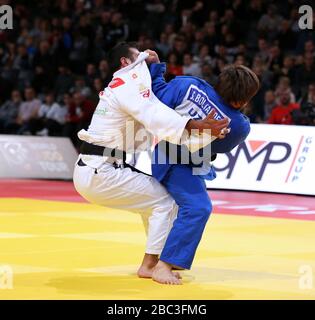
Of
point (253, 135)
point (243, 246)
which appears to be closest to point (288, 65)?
point (253, 135)

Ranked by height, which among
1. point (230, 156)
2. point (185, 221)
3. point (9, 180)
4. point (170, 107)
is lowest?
point (9, 180)

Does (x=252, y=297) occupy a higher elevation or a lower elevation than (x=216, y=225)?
higher

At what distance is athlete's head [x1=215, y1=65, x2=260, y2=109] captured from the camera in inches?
281

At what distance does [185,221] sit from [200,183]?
0.37m

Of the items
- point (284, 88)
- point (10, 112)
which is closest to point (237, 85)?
point (284, 88)

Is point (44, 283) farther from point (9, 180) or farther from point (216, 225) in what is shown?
point (9, 180)

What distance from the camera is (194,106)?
283 inches

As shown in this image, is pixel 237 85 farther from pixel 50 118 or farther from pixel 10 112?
pixel 10 112

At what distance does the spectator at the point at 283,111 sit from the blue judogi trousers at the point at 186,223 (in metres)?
10.1

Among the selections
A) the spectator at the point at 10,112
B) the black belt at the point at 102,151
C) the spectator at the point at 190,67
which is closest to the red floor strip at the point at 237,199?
the spectator at the point at 190,67

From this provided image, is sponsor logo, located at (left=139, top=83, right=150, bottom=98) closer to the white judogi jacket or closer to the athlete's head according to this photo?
the white judogi jacket

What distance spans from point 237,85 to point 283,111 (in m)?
10.4

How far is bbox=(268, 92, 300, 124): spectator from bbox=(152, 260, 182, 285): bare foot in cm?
1024

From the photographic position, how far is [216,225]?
1148cm
